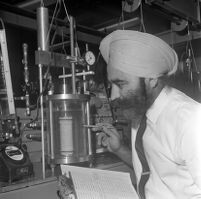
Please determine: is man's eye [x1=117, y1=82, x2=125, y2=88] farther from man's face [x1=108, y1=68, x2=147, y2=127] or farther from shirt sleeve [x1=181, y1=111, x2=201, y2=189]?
shirt sleeve [x1=181, y1=111, x2=201, y2=189]

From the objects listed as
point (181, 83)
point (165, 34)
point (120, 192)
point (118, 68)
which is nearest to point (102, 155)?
point (120, 192)

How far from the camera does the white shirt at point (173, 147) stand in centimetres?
99

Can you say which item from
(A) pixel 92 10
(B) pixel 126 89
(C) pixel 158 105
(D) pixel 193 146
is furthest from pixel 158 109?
(A) pixel 92 10

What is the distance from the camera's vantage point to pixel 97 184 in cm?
106

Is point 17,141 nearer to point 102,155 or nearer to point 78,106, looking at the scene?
point 78,106

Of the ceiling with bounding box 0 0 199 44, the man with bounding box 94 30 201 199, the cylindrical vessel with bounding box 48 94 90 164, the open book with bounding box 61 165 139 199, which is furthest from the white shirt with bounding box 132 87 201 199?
the ceiling with bounding box 0 0 199 44

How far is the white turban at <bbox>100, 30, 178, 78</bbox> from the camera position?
3.54 feet

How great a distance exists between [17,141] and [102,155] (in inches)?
17.5

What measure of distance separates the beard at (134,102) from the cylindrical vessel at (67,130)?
0.15 m

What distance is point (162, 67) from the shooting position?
1120 mm

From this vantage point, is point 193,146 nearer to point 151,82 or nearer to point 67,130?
point 151,82

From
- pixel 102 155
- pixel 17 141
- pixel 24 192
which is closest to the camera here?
pixel 24 192

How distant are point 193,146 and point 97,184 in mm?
342

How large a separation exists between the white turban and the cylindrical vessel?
219 millimetres
